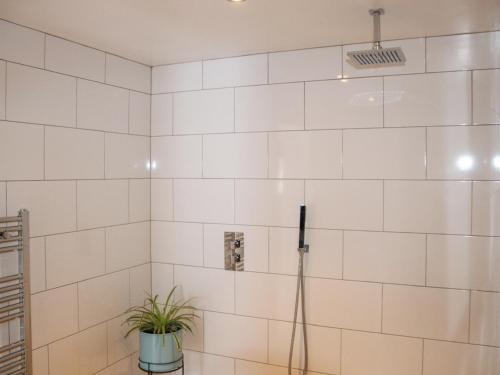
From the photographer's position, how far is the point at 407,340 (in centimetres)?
203

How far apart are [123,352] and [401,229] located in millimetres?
1541

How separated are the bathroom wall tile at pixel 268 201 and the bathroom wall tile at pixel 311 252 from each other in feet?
0.21

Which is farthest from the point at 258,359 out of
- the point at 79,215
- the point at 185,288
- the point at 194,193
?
the point at 79,215

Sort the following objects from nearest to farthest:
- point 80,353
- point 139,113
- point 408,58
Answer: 1. point 408,58
2. point 80,353
3. point 139,113

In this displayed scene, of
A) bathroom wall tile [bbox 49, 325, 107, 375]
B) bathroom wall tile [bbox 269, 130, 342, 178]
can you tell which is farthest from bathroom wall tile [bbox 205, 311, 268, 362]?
bathroom wall tile [bbox 269, 130, 342, 178]

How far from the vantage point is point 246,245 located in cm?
234

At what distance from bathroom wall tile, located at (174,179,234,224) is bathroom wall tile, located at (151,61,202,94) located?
51 cm

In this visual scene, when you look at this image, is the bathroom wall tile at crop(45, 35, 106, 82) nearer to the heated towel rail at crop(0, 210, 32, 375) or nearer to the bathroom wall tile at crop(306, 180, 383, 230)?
the heated towel rail at crop(0, 210, 32, 375)

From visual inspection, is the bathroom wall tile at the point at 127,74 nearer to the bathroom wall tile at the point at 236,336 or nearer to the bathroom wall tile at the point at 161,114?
the bathroom wall tile at the point at 161,114

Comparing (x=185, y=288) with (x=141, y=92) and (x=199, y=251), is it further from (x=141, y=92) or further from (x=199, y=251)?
(x=141, y=92)

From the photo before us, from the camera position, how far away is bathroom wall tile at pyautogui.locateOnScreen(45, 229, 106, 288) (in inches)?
77.4

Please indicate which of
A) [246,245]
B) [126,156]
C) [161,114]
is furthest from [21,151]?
[246,245]

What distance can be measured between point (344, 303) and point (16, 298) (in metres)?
1.38

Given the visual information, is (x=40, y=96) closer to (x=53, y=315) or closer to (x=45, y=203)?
(x=45, y=203)
